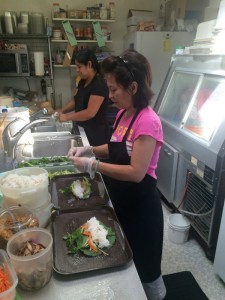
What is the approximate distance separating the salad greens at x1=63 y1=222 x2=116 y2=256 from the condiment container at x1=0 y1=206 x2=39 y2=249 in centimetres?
15

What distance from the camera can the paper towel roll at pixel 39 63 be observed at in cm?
345

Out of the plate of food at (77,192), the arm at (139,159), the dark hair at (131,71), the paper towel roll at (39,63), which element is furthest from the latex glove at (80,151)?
the paper towel roll at (39,63)

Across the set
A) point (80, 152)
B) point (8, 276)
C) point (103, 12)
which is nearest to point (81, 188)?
point (80, 152)

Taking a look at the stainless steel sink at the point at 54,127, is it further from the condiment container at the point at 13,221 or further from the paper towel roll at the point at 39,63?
the condiment container at the point at 13,221

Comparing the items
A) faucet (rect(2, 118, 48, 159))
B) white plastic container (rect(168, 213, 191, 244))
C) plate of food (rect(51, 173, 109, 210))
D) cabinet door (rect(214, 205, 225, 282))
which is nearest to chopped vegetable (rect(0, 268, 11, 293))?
plate of food (rect(51, 173, 109, 210))

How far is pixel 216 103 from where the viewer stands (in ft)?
7.16

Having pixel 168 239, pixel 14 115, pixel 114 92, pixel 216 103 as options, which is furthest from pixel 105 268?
pixel 216 103

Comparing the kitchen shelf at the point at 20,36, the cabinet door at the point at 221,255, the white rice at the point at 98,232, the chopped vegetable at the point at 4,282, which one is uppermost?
the kitchen shelf at the point at 20,36

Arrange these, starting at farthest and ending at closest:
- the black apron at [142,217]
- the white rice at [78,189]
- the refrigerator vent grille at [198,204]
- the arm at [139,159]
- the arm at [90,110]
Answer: the arm at [90,110]
the refrigerator vent grille at [198,204]
the black apron at [142,217]
the white rice at [78,189]
the arm at [139,159]

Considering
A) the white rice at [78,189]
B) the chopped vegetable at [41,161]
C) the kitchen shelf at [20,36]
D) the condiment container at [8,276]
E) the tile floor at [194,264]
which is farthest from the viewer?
the kitchen shelf at [20,36]

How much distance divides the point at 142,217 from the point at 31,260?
2.48 feet

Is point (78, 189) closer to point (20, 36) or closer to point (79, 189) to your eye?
point (79, 189)

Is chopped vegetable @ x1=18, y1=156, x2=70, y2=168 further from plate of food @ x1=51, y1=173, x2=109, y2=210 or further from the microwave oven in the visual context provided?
the microwave oven

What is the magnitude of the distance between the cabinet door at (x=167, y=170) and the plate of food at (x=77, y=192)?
3.92 feet
